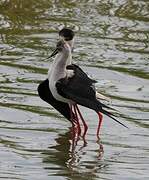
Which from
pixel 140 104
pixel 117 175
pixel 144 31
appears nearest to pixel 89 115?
pixel 140 104

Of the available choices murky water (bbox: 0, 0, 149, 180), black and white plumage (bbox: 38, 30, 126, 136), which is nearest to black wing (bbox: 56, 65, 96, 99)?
black and white plumage (bbox: 38, 30, 126, 136)

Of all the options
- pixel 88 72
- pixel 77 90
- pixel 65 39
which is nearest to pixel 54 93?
pixel 77 90

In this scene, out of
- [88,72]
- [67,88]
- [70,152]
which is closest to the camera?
[70,152]

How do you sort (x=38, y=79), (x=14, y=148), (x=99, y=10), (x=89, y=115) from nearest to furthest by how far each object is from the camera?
1. (x=14, y=148)
2. (x=89, y=115)
3. (x=38, y=79)
4. (x=99, y=10)

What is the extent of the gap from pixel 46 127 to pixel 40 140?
0.63 m

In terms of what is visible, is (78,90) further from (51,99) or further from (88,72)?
(88,72)

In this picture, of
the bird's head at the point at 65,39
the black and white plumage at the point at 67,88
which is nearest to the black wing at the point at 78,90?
the black and white plumage at the point at 67,88

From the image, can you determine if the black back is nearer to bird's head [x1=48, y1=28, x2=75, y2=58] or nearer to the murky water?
the murky water

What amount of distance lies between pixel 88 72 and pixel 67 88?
340 cm

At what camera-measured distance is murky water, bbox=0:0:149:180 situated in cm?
933

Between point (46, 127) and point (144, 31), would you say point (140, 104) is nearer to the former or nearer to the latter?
point (46, 127)

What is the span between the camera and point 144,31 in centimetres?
1711

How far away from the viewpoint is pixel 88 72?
45.9 feet

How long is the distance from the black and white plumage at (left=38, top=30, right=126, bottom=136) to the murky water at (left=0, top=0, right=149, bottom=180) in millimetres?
246
